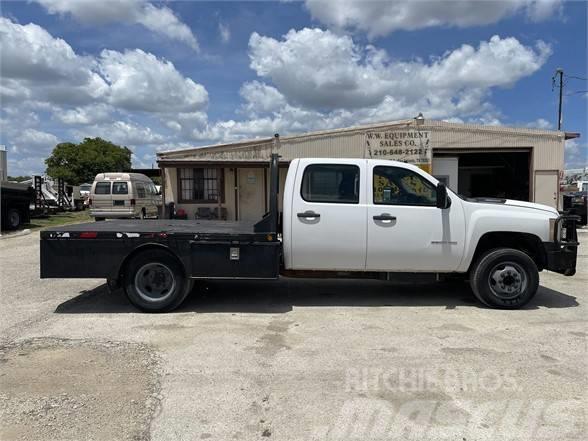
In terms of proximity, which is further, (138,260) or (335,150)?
(335,150)

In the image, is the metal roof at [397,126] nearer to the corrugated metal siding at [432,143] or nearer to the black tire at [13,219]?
the corrugated metal siding at [432,143]

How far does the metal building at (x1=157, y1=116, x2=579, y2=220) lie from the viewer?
59.3 feet

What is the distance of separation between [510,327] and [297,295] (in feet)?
9.87

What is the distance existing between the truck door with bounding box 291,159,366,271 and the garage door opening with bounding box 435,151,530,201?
13759mm

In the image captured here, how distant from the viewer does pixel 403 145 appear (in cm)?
1816

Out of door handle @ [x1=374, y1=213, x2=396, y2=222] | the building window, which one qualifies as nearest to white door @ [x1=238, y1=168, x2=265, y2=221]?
the building window

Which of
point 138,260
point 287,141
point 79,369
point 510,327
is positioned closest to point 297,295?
point 138,260

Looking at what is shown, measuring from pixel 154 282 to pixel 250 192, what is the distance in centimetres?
1285

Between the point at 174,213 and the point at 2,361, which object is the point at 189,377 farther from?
the point at 174,213

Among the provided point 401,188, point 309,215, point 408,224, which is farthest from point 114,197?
point 408,224

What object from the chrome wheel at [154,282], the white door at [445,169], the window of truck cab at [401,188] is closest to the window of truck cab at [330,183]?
the window of truck cab at [401,188]

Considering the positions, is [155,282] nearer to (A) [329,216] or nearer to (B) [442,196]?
(A) [329,216]

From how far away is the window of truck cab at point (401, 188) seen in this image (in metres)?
6.50

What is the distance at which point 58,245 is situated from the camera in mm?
6324
